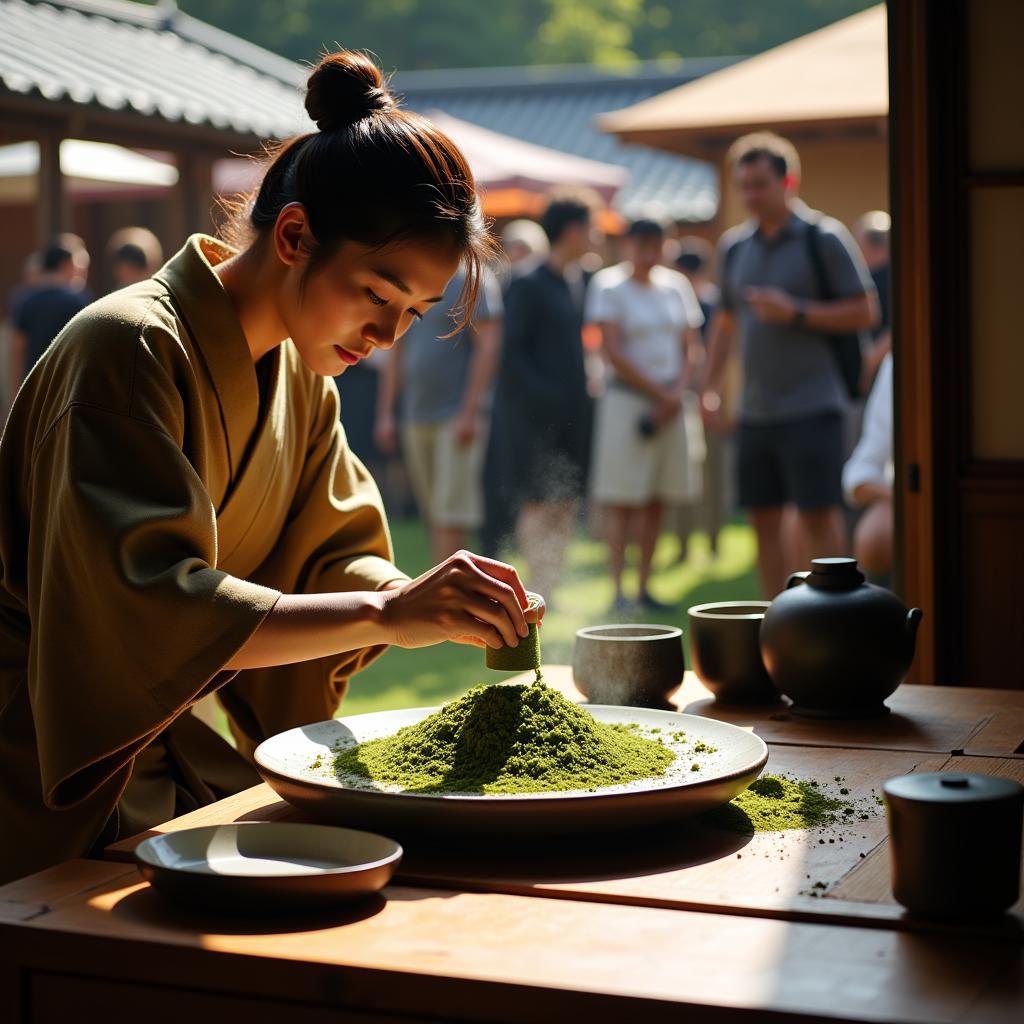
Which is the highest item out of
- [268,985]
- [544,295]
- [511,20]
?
[511,20]

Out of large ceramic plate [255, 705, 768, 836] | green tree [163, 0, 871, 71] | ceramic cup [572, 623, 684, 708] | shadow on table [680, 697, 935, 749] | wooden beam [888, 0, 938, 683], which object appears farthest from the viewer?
green tree [163, 0, 871, 71]

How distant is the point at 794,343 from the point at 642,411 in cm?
137

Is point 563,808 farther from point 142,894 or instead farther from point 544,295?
point 544,295

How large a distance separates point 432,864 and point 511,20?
21028 millimetres

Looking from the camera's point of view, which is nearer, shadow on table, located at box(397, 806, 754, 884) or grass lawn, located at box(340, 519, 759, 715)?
shadow on table, located at box(397, 806, 754, 884)

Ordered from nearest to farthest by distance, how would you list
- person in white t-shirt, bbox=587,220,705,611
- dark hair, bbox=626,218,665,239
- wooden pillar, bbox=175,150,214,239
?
1. dark hair, bbox=626,218,665,239
2. person in white t-shirt, bbox=587,220,705,611
3. wooden pillar, bbox=175,150,214,239

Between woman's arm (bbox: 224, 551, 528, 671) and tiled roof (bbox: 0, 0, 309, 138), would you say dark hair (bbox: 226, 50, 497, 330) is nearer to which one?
woman's arm (bbox: 224, 551, 528, 671)

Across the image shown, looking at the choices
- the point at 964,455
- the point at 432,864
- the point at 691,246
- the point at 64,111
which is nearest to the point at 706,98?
the point at 691,246

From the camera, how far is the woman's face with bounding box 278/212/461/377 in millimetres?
1582

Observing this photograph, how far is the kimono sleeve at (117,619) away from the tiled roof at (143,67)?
12.6 feet

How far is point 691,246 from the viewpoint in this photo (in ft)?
28.8

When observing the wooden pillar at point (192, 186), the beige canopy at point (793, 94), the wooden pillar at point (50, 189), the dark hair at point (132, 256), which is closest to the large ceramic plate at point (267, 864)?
the wooden pillar at point (50, 189)

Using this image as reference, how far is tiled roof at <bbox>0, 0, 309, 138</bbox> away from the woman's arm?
12.8ft

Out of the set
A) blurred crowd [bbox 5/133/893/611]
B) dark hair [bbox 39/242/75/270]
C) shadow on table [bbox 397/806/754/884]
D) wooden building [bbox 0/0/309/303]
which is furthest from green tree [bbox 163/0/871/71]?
shadow on table [bbox 397/806/754/884]
